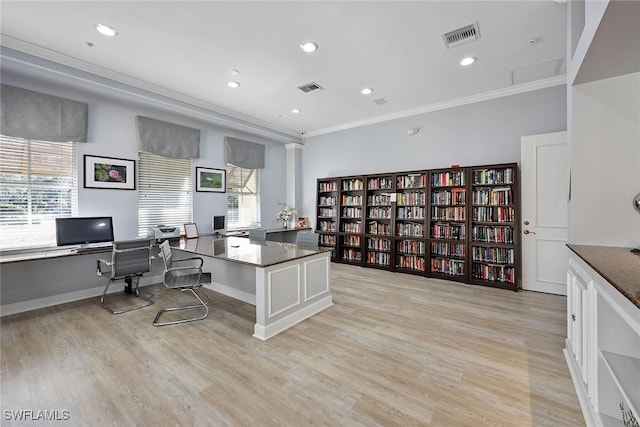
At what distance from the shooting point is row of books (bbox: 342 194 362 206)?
5797 mm

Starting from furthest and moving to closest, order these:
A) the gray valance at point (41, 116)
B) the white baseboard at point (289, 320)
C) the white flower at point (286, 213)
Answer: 1. the white flower at point (286, 213)
2. the gray valance at point (41, 116)
3. the white baseboard at point (289, 320)

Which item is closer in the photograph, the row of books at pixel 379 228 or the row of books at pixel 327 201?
the row of books at pixel 379 228

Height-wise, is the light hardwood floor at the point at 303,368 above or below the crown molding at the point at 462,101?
below

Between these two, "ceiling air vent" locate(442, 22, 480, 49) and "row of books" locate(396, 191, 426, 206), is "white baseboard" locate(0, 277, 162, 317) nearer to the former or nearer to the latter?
"row of books" locate(396, 191, 426, 206)

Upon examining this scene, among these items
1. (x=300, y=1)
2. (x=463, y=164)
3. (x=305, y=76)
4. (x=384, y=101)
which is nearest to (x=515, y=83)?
(x=463, y=164)

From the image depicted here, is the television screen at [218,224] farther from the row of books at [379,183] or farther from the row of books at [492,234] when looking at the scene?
the row of books at [492,234]

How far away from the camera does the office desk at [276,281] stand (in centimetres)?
260

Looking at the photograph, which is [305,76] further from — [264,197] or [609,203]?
[609,203]

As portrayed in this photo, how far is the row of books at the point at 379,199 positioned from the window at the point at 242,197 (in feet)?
8.18

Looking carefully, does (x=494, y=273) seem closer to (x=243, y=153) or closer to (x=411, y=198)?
(x=411, y=198)

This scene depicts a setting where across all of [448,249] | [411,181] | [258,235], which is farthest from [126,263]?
[448,249]

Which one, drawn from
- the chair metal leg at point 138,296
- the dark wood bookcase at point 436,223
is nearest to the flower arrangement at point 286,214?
the dark wood bookcase at point 436,223

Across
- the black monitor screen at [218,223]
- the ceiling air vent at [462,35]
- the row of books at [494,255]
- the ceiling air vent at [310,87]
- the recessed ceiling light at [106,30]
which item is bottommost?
the row of books at [494,255]

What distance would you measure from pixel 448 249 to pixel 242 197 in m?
4.16
